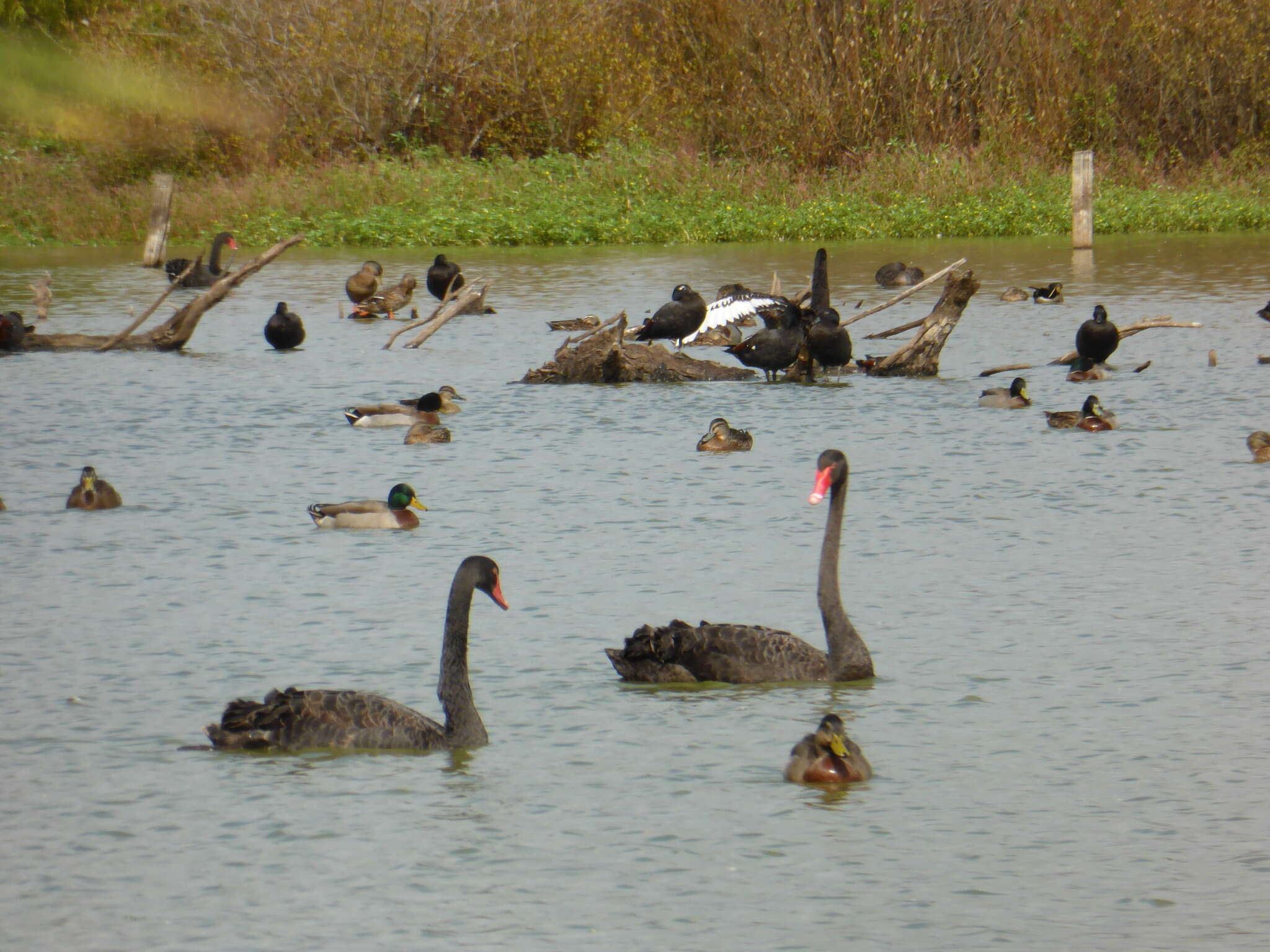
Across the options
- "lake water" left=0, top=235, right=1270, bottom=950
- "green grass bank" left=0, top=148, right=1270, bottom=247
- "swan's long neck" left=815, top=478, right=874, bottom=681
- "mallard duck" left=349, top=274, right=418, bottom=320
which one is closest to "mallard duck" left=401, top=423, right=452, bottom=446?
"lake water" left=0, top=235, right=1270, bottom=950

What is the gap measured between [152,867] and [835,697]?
10.9 feet

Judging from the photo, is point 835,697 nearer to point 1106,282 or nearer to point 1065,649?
point 1065,649

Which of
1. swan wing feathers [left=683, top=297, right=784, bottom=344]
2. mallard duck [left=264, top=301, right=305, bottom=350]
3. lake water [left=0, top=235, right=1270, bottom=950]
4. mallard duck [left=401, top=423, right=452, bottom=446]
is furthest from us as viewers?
mallard duck [left=264, top=301, right=305, bottom=350]

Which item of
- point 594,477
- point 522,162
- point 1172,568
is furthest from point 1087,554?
point 522,162

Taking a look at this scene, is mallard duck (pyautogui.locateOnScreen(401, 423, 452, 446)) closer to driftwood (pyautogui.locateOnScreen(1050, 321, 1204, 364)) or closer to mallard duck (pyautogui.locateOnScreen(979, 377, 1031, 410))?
mallard duck (pyautogui.locateOnScreen(979, 377, 1031, 410))

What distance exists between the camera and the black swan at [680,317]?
69.2 feet

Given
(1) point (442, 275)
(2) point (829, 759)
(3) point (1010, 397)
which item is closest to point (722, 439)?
(3) point (1010, 397)

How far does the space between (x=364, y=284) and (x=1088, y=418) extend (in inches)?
569

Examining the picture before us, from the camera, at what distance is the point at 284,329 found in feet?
74.6

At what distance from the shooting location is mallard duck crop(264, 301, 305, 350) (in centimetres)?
2275

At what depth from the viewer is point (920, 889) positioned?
20.7 feet

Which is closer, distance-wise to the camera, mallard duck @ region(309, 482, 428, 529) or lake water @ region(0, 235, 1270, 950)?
lake water @ region(0, 235, 1270, 950)

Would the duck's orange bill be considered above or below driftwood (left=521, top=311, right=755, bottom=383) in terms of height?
below

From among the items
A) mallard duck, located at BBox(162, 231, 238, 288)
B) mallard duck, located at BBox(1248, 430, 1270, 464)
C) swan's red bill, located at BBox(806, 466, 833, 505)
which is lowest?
mallard duck, located at BBox(1248, 430, 1270, 464)
